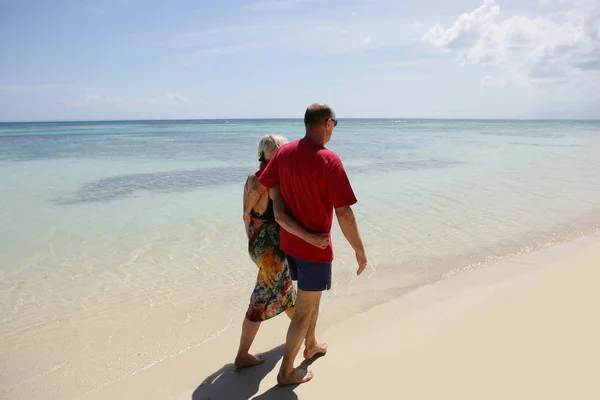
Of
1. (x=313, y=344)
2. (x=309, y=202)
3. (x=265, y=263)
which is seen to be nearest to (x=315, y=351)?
(x=313, y=344)

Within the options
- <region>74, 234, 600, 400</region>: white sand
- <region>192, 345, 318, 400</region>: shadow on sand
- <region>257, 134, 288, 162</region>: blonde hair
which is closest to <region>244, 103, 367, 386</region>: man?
<region>192, 345, 318, 400</region>: shadow on sand

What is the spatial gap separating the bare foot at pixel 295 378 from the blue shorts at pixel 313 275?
614 mm

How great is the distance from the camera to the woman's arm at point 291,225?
269 centimetres

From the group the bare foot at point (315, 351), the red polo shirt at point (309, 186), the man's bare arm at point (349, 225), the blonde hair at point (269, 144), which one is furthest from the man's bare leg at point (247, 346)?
the blonde hair at point (269, 144)

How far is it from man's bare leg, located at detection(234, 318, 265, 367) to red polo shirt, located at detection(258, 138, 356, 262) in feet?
2.49

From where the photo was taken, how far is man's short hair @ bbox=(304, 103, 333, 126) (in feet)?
8.82

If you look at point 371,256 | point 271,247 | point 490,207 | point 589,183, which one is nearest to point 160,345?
point 271,247

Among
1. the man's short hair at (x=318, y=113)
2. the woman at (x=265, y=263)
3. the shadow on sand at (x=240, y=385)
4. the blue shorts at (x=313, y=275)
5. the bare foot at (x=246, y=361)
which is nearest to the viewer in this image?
the man's short hair at (x=318, y=113)

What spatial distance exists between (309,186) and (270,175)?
1.07 feet

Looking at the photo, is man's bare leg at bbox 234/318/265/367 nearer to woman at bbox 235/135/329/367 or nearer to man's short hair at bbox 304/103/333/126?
woman at bbox 235/135/329/367

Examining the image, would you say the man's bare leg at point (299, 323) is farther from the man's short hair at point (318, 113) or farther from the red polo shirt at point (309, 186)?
the man's short hair at point (318, 113)

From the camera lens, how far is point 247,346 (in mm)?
3332

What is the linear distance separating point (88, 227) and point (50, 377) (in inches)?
172

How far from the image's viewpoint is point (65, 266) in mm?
5605
